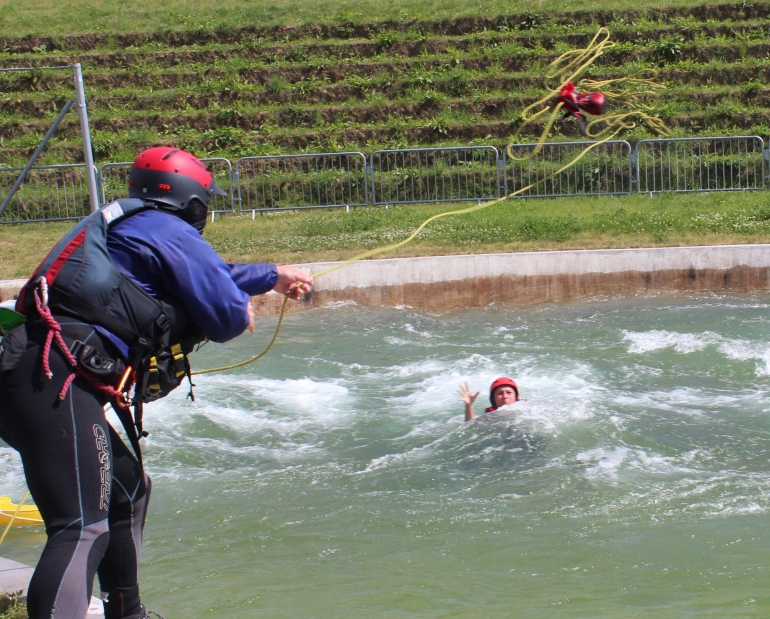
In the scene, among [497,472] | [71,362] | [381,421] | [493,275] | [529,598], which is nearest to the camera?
[71,362]

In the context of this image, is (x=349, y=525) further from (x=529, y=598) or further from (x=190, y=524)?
(x=529, y=598)

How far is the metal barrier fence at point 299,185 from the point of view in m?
16.7

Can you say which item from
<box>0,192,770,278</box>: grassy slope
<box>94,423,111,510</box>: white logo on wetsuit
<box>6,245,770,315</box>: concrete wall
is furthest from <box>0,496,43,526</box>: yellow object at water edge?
<box>0,192,770,278</box>: grassy slope

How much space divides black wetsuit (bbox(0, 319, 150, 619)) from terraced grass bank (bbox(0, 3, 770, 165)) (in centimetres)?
1683

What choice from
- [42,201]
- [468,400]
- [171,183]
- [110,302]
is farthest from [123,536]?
[42,201]

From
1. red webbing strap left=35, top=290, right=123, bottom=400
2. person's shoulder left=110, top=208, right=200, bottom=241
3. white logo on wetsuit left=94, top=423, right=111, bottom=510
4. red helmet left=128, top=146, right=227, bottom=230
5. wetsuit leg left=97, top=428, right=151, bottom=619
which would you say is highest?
red helmet left=128, top=146, right=227, bottom=230

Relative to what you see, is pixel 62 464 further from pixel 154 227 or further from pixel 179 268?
pixel 154 227

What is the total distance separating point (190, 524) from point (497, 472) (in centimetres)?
222

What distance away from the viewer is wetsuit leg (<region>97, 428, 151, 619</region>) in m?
3.30

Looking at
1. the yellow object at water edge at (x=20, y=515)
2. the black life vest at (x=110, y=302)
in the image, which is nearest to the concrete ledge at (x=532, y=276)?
the yellow object at water edge at (x=20, y=515)

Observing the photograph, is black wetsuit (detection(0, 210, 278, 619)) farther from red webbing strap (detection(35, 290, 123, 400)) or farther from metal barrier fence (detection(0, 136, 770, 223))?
metal barrier fence (detection(0, 136, 770, 223))

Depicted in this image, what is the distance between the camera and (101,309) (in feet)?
10.2

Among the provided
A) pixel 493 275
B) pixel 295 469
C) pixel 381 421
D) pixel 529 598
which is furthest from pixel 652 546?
pixel 493 275

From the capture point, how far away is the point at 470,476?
648cm
